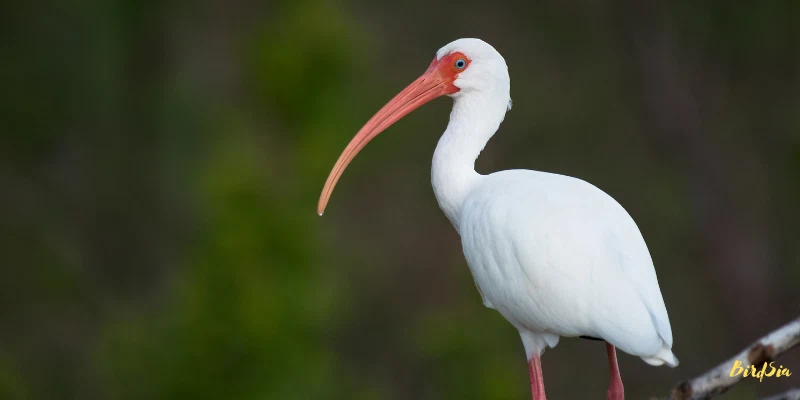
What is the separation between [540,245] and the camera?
5016 mm

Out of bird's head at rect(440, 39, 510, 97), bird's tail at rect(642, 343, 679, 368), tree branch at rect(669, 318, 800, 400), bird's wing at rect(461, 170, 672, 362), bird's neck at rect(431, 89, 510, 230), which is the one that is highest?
bird's head at rect(440, 39, 510, 97)

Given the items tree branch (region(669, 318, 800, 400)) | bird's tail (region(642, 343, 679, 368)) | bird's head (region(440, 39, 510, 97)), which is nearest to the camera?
tree branch (region(669, 318, 800, 400))

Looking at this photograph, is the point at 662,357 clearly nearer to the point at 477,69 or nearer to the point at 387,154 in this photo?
the point at 477,69

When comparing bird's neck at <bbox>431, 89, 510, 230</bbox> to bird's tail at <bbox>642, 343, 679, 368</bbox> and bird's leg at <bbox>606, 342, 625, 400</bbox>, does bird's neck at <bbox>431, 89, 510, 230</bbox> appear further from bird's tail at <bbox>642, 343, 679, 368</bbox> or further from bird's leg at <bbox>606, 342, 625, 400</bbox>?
bird's tail at <bbox>642, 343, 679, 368</bbox>

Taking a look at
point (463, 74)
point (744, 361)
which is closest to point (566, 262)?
point (744, 361)

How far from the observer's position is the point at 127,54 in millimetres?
14336

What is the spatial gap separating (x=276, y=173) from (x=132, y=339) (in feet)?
6.65

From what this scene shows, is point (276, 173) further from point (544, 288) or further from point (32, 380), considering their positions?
point (544, 288)

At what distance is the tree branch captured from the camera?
170 inches

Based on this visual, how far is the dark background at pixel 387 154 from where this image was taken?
10906 millimetres

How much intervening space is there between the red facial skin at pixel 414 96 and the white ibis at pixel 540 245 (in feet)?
0.07

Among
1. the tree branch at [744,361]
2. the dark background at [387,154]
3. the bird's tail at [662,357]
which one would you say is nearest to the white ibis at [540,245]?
the bird's tail at [662,357]

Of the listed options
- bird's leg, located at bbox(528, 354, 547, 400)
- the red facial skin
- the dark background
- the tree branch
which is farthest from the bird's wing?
the dark background

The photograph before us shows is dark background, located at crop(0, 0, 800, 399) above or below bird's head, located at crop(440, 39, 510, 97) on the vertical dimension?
above
